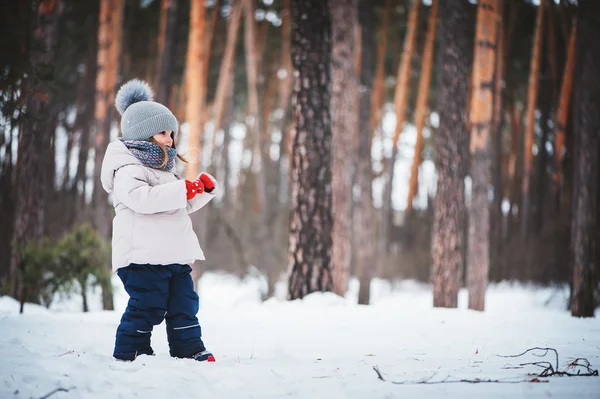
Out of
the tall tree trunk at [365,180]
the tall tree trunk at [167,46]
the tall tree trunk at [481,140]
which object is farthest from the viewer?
the tall tree trunk at [167,46]

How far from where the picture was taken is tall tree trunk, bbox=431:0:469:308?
6547mm

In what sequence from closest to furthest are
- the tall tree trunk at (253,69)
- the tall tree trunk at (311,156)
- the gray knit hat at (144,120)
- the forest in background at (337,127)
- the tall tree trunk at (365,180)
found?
1. the gray knit hat at (144,120)
2. the tall tree trunk at (311,156)
3. the forest in background at (337,127)
4. the tall tree trunk at (365,180)
5. the tall tree trunk at (253,69)

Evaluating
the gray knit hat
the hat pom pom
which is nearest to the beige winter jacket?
the gray knit hat

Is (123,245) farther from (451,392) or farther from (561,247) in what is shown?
(561,247)

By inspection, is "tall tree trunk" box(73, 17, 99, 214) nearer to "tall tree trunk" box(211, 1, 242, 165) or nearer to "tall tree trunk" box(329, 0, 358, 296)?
"tall tree trunk" box(211, 1, 242, 165)

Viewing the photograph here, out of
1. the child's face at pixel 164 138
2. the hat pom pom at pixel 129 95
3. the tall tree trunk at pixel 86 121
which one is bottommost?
the child's face at pixel 164 138

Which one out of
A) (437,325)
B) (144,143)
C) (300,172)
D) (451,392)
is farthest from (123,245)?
(300,172)

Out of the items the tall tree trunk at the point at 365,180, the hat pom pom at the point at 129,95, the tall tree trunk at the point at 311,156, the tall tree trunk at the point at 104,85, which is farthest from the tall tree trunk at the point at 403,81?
the hat pom pom at the point at 129,95

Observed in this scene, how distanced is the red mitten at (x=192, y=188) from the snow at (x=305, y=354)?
851 millimetres

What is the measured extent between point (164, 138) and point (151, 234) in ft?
1.93

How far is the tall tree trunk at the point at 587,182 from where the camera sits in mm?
6746

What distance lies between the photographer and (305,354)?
334cm

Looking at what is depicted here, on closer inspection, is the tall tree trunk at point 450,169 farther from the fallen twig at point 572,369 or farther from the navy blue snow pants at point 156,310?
the navy blue snow pants at point 156,310

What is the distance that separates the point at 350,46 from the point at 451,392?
268 inches
